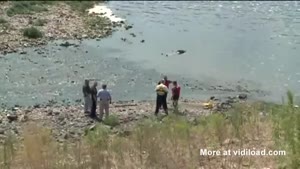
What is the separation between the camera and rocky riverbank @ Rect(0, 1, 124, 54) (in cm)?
3769

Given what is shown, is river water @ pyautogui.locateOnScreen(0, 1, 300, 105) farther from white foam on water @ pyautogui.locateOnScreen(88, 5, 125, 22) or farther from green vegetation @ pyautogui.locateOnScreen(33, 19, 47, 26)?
green vegetation @ pyautogui.locateOnScreen(33, 19, 47, 26)

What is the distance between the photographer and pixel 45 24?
1676 inches

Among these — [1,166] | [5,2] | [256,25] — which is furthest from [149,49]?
[1,166]

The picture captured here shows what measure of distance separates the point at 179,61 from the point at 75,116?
1164 cm

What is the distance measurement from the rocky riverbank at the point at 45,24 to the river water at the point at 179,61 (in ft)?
3.92

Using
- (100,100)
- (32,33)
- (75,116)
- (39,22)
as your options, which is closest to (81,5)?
(39,22)

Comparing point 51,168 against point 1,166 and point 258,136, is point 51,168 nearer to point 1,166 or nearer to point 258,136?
point 1,166

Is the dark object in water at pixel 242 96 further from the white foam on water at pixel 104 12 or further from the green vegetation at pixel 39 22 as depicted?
the white foam on water at pixel 104 12

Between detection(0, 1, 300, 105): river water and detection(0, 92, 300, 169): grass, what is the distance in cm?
1054

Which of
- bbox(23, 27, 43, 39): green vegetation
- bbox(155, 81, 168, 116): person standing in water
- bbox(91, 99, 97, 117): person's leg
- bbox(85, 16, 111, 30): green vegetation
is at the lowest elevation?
bbox(85, 16, 111, 30): green vegetation

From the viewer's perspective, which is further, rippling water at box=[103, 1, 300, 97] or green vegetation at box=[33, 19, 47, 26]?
green vegetation at box=[33, 19, 47, 26]

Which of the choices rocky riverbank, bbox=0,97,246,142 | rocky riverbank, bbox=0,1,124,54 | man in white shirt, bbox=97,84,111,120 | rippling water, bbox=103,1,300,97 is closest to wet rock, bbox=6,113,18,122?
rocky riverbank, bbox=0,97,246,142

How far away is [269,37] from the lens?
38.3 meters

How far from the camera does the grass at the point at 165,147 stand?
14195mm
